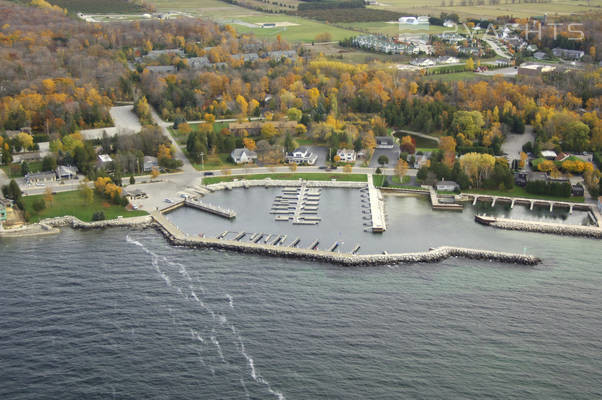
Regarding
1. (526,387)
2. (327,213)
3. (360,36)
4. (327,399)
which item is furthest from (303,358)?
(360,36)

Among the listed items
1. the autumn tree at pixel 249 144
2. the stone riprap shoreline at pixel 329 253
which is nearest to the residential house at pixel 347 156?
the autumn tree at pixel 249 144

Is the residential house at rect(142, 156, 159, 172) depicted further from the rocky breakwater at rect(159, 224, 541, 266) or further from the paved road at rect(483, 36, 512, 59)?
the paved road at rect(483, 36, 512, 59)

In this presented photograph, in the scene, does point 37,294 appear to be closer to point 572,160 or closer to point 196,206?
point 196,206

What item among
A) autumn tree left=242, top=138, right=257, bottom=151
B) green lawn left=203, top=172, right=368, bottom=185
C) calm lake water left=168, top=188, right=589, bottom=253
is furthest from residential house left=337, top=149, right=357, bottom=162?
autumn tree left=242, top=138, right=257, bottom=151

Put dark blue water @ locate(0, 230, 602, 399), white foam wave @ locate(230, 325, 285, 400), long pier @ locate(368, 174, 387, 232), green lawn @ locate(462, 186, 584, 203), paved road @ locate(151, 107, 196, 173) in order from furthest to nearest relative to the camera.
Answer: paved road @ locate(151, 107, 196, 173) < green lawn @ locate(462, 186, 584, 203) < long pier @ locate(368, 174, 387, 232) < dark blue water @ locate(0, 230, 602, 399) < white foam wave @ locate(230, 325, 285, 400)

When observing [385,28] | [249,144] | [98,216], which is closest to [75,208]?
[98,216]

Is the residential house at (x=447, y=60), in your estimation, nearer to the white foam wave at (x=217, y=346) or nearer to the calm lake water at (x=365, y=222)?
the calm lake water at (x=365, y=222)
